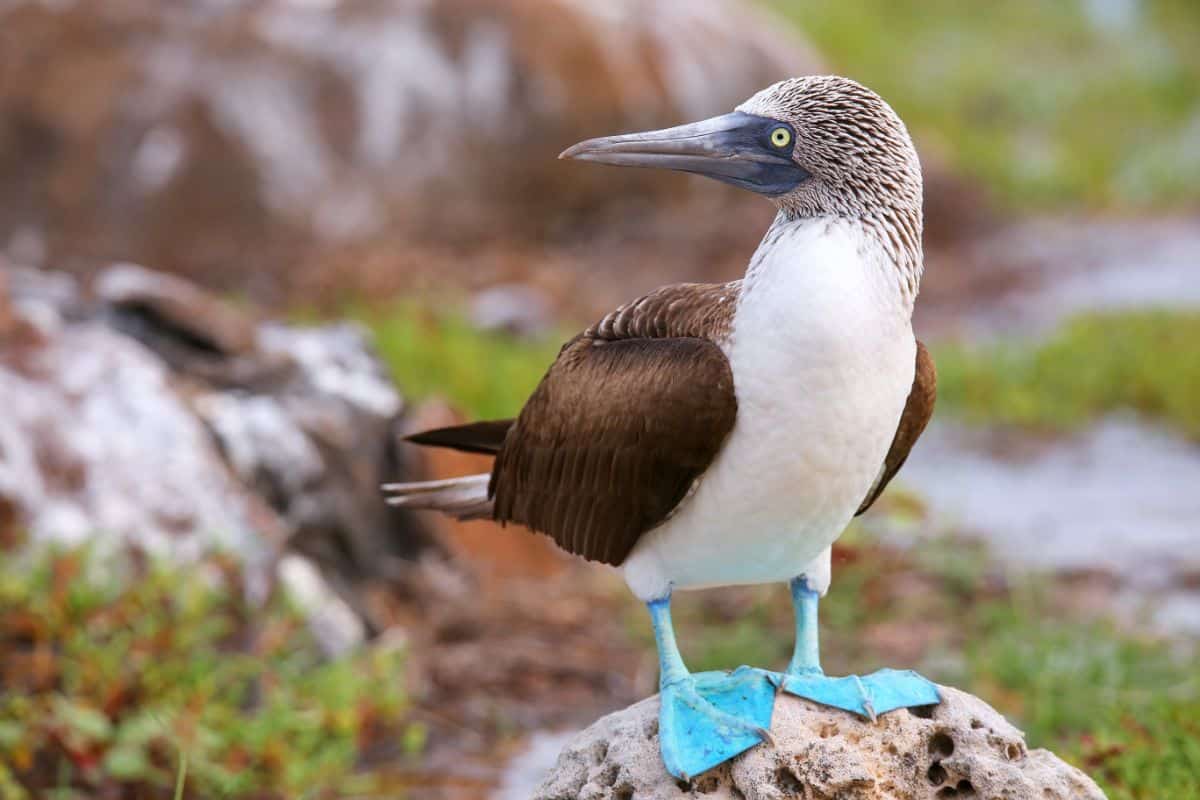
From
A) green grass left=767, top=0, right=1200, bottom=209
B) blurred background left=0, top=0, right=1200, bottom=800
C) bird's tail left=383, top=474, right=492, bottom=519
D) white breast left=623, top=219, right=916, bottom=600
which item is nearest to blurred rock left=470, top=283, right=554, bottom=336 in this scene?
blurred background left=0, top=0, right=1200, bottom=800

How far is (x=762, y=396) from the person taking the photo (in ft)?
8.48

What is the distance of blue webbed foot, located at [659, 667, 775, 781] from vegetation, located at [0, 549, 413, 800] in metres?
1.89

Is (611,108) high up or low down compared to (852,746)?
up

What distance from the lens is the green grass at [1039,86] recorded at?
1274cm

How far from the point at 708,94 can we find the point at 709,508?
8.45 metres

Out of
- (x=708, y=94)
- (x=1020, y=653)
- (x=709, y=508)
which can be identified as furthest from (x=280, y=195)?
(x=709, y=508)

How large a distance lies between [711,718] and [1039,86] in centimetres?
1420

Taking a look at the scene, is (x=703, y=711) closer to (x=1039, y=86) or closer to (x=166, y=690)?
(x=166, y=690)

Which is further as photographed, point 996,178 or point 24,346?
point 996,178

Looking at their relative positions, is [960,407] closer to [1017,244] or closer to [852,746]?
[1017,244]

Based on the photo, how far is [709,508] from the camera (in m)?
2.72

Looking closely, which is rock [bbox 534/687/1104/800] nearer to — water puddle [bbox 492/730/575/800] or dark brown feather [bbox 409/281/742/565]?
dark brown feather [bbox 409/281/742/565]

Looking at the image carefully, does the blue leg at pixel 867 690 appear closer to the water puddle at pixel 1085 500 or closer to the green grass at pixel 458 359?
the water puddle at pixel 1085 500

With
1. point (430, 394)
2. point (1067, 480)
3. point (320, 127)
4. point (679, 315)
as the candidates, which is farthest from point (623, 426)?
point (320, 127)
